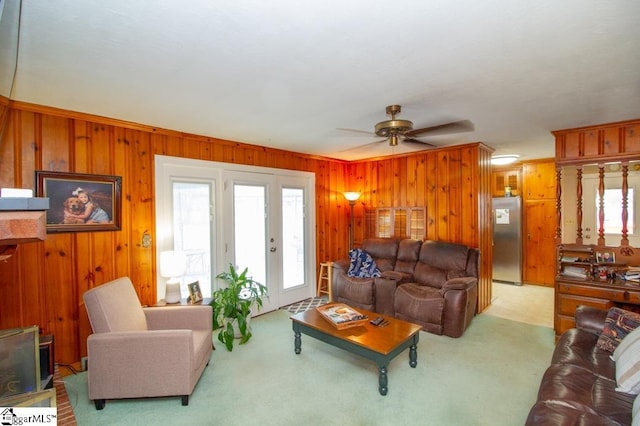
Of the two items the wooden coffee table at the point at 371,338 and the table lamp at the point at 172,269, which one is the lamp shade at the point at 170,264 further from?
the wooden coffee table at the point at 371,338

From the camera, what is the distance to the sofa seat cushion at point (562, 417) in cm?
147

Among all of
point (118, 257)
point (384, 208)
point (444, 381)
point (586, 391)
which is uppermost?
point (384, 208)

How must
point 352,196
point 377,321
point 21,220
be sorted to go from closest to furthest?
point 21,220
point 377,321
point 352,196

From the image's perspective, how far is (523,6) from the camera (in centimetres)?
136

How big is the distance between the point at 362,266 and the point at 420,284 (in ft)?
2.81

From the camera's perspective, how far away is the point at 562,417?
4.92 ft

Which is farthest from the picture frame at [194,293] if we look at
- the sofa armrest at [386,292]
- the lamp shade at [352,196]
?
the lamp shade at [352,196]

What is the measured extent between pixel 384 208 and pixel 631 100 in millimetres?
3246

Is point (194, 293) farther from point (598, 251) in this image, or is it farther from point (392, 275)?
point (598, 251)

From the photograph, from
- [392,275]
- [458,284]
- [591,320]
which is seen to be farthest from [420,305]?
[591,320]

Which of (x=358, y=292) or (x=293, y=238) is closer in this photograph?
(x=358, y=292)

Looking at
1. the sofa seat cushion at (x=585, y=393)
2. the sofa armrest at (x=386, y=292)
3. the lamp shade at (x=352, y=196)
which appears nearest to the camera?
the sofa seat cushion at (x=585, y=393)

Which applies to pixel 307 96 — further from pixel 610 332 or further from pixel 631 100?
pixel 610 332

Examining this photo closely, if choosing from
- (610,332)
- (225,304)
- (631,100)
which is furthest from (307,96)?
(610,332)
